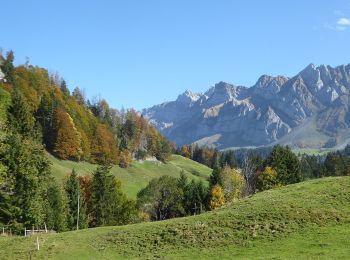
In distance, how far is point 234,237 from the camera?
4350 centimetres

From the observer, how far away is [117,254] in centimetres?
4256

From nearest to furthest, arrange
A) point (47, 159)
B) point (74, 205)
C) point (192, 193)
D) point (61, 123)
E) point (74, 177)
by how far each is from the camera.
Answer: point (47, 159) < point (74, 205) < point (74, 177) < point (192, 193) < point (61, 123)

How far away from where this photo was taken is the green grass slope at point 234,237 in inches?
1553

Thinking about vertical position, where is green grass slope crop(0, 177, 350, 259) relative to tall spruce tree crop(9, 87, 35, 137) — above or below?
below

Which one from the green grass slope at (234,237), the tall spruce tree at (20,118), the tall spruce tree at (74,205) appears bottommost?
the green grass slope at (234,237)

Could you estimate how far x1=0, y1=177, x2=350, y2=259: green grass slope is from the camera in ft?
129

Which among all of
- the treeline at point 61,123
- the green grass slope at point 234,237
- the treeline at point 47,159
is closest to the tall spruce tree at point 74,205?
the treeline at point 47,159

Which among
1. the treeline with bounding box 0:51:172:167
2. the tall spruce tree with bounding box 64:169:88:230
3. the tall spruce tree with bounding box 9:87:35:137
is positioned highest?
the treeline with bounding box 0:51:172:167

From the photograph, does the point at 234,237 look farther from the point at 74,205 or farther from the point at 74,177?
the point at 74,177

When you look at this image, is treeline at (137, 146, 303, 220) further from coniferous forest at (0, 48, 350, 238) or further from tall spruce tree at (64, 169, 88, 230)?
tall spruce tree at (64, 169, 88, 230)

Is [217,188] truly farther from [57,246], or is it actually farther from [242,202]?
[57,246]

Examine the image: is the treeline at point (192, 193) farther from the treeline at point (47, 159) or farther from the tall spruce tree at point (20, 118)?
the tall spruce tree at point (20, 118)

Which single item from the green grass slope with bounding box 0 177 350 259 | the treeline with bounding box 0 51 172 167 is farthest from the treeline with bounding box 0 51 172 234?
the green grass slope with bounding box 0 177 350 259

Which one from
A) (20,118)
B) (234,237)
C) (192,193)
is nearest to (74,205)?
(20,118)
